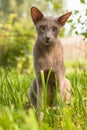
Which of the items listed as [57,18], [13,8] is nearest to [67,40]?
[13,8]

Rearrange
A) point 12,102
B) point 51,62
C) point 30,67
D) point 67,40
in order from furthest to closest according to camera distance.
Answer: point 67,40
point 30,67
point 51,62
point 12,102

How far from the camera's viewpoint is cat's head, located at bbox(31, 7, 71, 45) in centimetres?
411

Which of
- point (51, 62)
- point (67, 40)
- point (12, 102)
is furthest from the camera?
point (67, 40)

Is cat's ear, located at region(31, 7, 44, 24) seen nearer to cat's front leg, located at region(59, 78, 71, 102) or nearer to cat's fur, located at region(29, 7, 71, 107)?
cat's fur, located at region(29, 7, 71, 107)

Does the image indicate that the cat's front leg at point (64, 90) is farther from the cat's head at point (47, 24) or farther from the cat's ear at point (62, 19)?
the cat's ear at point (62, 19)

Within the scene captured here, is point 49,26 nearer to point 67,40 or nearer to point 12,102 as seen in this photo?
point 12,102

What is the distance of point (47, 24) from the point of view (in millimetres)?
4184

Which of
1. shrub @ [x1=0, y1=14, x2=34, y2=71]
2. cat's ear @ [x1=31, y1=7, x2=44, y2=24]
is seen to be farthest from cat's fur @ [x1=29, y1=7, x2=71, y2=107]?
shrub @ [x1=0, y1=14, x2=34, y2=71]

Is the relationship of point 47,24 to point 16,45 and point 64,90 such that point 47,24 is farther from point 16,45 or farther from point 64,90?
point 16,45

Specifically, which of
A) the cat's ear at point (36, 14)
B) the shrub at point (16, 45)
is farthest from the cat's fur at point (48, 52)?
the shrub at point (16, 45)

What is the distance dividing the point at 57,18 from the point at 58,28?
95mm

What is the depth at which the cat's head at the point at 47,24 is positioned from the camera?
13.5 ft

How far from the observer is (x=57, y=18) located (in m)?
4.26

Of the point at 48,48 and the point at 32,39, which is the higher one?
A: the point at 48,48
